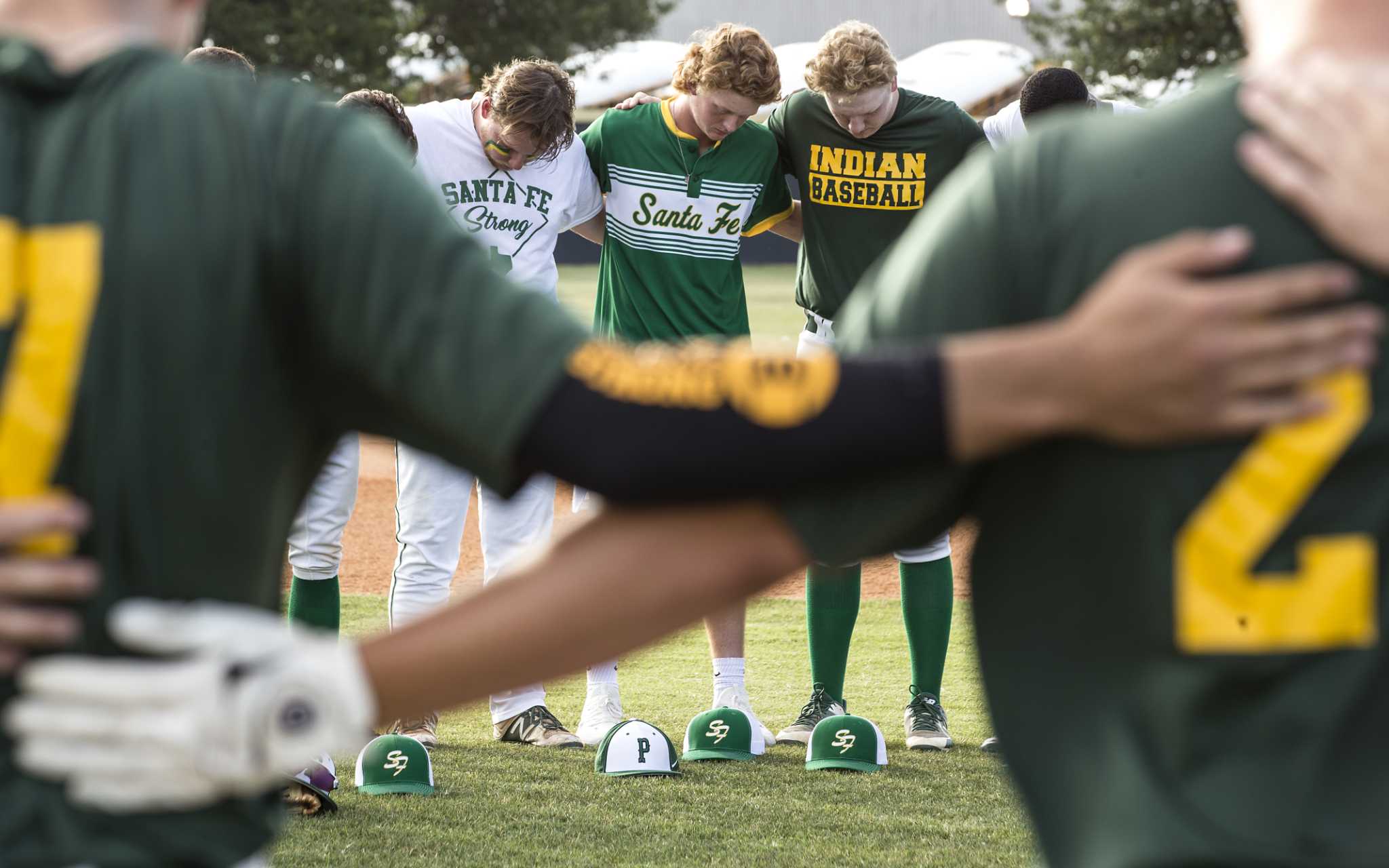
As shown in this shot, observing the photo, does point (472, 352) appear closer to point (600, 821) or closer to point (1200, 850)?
point (1200, 850)

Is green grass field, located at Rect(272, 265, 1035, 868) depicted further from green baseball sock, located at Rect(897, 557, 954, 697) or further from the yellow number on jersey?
the yellow number on jersey

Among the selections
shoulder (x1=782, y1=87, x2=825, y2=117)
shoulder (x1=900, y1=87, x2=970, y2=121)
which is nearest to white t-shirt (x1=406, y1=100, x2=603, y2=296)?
shoulder (x1=782, y1=87, x2=825, y2=117)

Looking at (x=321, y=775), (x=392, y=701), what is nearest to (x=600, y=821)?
(x=321, y=775)

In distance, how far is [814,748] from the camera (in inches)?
213

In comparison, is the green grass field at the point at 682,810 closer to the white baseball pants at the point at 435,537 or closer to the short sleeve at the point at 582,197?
the white baseball pants at the point at 435,537

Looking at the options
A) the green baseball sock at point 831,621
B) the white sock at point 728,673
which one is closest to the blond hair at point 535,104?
the green baseball sock at point 831,621

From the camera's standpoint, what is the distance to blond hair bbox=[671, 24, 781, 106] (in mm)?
5793

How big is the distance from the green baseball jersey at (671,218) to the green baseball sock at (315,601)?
1.51 m

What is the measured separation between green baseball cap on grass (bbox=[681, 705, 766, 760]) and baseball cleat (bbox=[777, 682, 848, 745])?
0.94 ft

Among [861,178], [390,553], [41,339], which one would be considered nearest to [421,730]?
[861,178]

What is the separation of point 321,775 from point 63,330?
3.68 metres

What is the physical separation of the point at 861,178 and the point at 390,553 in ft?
19.0

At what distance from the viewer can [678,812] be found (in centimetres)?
478

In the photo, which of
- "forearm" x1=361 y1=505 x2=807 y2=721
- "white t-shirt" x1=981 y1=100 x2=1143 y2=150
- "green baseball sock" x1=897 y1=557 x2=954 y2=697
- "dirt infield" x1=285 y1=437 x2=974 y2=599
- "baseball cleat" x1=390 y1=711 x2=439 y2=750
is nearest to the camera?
"forearm" x1=361 y1=505 x2=807 y2=721
